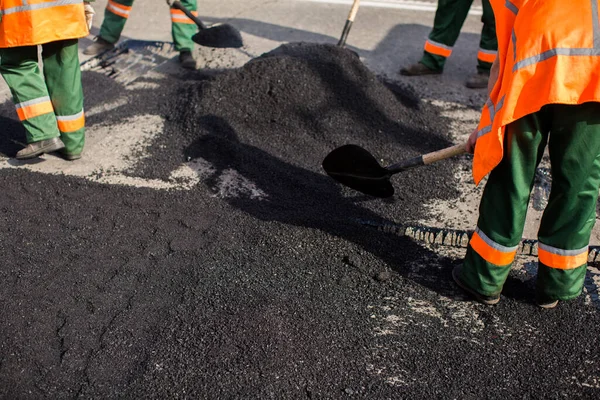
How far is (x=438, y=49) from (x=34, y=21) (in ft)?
11.5

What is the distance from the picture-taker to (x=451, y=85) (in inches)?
226

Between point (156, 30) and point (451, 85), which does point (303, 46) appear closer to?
point (451, 85)

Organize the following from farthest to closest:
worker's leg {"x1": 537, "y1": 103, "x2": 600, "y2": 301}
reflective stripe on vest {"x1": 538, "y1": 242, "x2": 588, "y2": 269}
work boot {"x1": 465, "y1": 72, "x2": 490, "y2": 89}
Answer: work boot {"x1": 465, "y1": 72, "x2": 490, "y2": 89}
reflective stripe on vest {"x1": 538, "y1": 242, "x2": 588, "y2": 269}
worker's leg {"x1": 537, "y1": 103, "x2": 600, "y2": 301}

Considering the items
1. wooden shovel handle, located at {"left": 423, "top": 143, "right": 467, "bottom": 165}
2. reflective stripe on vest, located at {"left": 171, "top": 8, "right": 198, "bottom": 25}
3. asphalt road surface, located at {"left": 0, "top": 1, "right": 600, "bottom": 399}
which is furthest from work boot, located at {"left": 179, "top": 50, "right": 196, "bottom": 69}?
wooden shovel handle, located at {"left": 423, "top": 143, "right": 467, "bottom": 165}

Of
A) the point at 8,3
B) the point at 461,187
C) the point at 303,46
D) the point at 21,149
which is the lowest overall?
the point at 21,149

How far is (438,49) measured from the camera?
574cm

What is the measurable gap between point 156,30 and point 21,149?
9.59 ft

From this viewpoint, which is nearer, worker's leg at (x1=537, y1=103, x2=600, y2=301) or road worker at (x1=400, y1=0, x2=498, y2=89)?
worker's leg at (x1=537, y1=103, x2=600, y2=301)

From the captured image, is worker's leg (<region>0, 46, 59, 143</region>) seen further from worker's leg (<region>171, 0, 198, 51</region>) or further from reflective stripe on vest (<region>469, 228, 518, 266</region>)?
reflective stripe on vest (<region>469, 228, 518, 266</region>)

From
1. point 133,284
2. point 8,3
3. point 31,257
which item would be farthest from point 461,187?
point 8,3

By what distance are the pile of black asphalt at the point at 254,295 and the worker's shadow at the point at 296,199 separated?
0.5 inches

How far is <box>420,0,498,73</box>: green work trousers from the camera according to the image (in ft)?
17.9

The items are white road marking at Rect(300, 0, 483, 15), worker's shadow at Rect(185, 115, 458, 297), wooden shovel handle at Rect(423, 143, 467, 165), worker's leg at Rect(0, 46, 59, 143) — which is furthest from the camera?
white road marking at Rect(300, 0, 483, 15)

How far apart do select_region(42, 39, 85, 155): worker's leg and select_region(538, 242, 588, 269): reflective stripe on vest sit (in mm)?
3078
